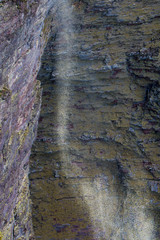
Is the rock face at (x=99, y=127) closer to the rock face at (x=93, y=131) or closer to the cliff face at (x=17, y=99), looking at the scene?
the rock face at (x=93, y=131)

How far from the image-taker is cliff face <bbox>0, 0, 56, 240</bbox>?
8.26 feet

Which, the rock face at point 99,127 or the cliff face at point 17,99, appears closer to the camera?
the cliff face at point 17,99

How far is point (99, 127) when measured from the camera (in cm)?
486

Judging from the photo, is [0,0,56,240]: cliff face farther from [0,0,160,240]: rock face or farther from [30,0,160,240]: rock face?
[30,0,160,240]: rock face

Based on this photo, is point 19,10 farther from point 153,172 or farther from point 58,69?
point 153,172

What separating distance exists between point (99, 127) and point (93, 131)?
130mm

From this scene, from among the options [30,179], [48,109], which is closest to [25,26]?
[48,109]

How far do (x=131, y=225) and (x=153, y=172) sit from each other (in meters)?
1.14

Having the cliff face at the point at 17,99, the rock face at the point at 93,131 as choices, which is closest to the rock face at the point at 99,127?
the rock face at the point at 93,131

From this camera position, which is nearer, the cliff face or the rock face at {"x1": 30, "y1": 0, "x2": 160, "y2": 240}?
the cliff face

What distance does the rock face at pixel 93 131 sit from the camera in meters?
4.34

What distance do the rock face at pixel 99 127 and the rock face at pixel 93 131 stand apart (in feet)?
0.05

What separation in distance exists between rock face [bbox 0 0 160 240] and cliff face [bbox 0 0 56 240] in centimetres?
4

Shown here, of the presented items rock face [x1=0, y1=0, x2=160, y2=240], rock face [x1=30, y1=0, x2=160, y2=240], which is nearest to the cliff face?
rock face [x1=0, y1=0, x2=160, y2=240]
